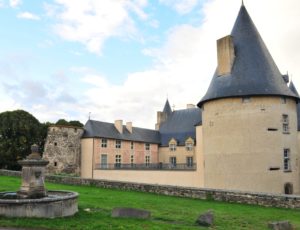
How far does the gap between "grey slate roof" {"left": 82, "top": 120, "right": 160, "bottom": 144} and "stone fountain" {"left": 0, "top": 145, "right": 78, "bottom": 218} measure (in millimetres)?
25732

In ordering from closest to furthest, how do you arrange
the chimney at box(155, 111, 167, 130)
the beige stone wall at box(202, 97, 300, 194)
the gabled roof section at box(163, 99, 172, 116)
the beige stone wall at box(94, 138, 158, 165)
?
the beige stone wall at box(202, 97, 300, 194), the beige stone wall at box(94, 138, 158, 165), the chimney at box(155, 111, 167, 130), the gabled roof section at box(163, 99, 172, 116)

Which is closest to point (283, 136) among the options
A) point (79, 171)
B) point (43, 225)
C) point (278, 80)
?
point (278, 80)

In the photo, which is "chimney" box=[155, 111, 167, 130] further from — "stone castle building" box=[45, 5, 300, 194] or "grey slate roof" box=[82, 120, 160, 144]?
"stone castle building" box=[45, 5, 300, 194]

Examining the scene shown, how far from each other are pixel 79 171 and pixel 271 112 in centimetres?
2269

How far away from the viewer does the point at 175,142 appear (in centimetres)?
3997

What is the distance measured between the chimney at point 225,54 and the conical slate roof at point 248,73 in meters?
0.31

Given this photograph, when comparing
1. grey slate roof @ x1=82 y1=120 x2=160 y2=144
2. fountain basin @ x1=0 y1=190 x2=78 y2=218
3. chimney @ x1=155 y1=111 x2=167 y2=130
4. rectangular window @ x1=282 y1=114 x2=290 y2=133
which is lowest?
fountain basin @ x1=0 y1=190 x2=78 y2=218

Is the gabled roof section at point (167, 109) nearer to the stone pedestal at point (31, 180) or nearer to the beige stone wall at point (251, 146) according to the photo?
the beige stone wall at point (251, 146)

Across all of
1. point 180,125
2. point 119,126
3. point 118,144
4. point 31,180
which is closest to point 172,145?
point 180,125

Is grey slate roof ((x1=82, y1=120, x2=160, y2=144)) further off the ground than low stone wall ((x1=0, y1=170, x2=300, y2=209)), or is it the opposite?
grey slate roof ((x1=82, y1=120, x2=160, y2=144))

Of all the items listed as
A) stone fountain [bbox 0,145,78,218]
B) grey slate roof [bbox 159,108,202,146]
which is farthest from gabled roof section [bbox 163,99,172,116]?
stone fountain [bbox 0,145,78,218]

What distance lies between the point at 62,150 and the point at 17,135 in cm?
700

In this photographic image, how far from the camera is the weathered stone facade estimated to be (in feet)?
113

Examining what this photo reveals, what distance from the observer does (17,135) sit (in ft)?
124
